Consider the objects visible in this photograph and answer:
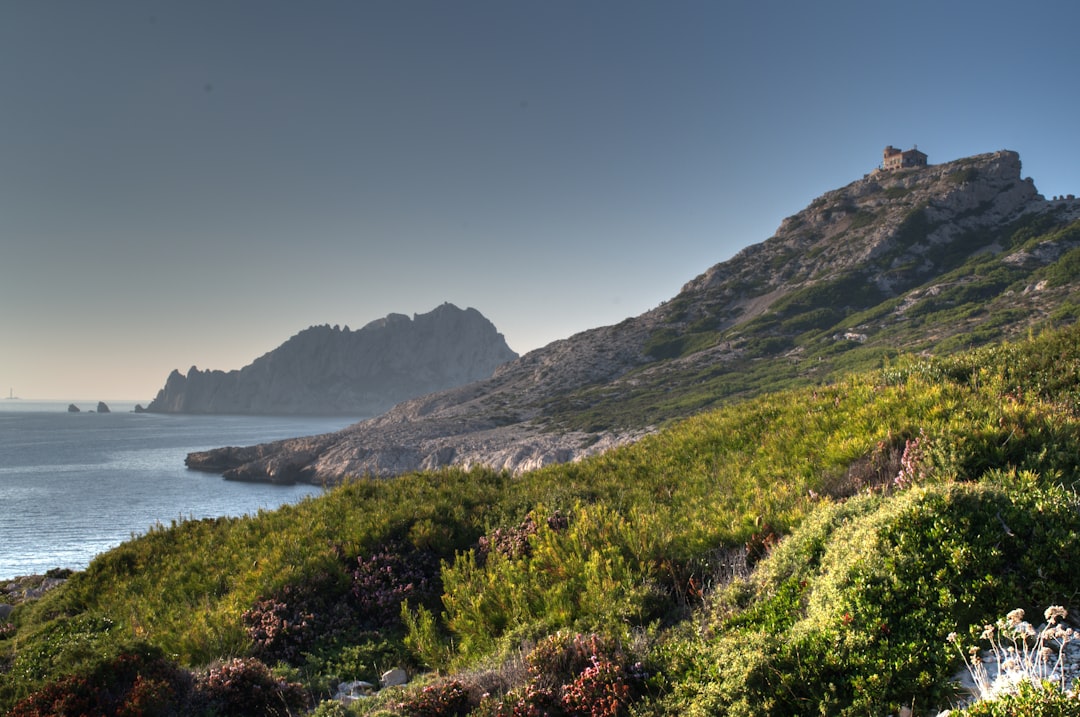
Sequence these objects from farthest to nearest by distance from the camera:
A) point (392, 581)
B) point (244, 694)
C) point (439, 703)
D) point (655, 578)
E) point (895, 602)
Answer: point (392, 581) < point (655, 578) < point (244, 694) < point (439, 703) < point (895, 602)

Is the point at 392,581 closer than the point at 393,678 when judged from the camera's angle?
No

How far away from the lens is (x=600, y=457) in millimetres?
15672

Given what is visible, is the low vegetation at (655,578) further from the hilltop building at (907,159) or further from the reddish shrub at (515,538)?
the hilltop building at (907,159)

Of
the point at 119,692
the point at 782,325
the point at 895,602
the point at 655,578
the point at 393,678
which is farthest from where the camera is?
the point at 782,325

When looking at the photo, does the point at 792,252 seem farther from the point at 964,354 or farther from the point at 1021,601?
the point at 1021,601

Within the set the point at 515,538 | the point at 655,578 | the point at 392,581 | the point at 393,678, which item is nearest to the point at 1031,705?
the point at 655,578

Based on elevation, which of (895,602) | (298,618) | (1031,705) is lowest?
(298,618)

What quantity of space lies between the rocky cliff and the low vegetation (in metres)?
43.0

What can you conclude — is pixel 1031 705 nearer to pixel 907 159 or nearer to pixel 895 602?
pixel 895 602

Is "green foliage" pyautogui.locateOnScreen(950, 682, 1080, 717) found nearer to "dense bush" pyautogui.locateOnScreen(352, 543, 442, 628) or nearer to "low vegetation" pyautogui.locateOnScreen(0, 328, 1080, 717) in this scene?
"low vegetation" pyautogui.locateOnScreen(0, 328, 1080, 717)

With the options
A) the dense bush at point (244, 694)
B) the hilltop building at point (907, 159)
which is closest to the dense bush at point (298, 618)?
the dense bush at point (244, 694)

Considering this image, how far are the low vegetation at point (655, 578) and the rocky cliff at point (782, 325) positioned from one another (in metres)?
43.0

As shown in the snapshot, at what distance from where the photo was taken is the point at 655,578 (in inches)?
287

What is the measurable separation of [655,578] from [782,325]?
10720 cm
